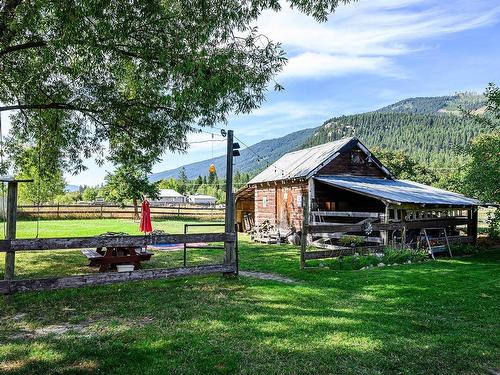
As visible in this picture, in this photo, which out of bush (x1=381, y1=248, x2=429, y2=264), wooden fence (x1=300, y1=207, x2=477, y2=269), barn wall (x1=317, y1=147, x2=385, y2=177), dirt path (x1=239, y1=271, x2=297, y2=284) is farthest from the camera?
barn wall (x1=317, y1=147, x2=385, y2=177)

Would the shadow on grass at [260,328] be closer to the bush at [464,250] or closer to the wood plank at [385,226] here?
the wood plank at [385,226]

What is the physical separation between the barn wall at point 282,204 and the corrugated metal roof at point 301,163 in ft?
2.17

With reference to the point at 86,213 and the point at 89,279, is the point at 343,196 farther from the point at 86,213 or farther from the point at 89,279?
the point at 86,213

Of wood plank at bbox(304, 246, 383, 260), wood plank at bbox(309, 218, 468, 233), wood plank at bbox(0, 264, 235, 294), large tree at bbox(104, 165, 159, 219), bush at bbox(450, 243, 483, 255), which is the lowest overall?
bush at bbox(450, 243, 483, 255)

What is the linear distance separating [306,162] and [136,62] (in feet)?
49.7

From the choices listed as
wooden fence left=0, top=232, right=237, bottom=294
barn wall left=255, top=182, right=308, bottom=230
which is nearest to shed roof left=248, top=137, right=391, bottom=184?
barn wall left=255, top=182, right=308, bottom=230

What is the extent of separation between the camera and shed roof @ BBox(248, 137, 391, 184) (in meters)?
22.3

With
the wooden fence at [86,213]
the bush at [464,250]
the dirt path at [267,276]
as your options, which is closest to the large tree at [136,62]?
the dirt path at [267,276]

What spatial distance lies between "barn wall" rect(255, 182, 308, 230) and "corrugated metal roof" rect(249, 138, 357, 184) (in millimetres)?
660

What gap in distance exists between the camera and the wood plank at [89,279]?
7.22 m

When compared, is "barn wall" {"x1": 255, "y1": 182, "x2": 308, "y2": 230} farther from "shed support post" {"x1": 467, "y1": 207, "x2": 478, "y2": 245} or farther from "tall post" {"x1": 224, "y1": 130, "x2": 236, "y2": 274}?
"tall post" {"x1": 224, "y1": 130, "x2": 236, "y2": 274}

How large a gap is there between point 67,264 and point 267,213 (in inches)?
610

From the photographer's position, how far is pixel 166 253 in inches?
645

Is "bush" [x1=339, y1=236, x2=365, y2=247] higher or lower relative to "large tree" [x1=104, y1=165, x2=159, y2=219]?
lower
